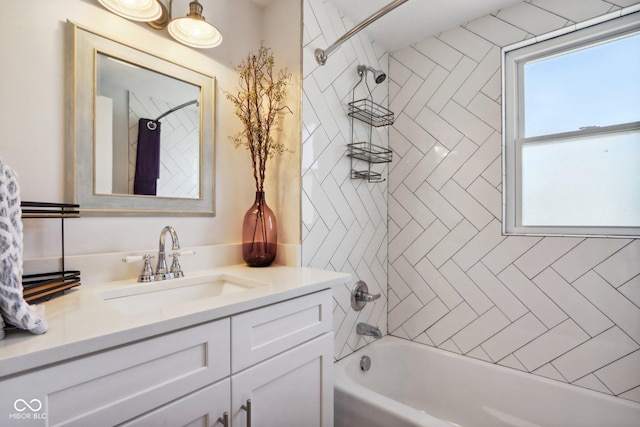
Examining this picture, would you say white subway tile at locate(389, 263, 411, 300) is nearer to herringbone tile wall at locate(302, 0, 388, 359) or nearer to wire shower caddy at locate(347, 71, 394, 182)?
herringbone tile wall at locate(302, 0, 388, 359)

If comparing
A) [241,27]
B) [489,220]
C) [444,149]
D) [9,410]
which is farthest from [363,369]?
[241,27]

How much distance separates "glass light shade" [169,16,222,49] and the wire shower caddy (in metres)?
0.83

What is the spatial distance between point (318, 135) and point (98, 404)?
4.66 feet

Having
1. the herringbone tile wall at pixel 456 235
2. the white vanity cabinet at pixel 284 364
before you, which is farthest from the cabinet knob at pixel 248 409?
the herringbone tile wall at pixel 456 235

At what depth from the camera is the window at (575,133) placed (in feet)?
5.13

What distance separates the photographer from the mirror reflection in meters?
1.22

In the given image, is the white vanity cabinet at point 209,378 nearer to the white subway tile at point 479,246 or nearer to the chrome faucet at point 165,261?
the chrome faucet at point 165,261

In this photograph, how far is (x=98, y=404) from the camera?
675 mm

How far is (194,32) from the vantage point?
4.51 ft

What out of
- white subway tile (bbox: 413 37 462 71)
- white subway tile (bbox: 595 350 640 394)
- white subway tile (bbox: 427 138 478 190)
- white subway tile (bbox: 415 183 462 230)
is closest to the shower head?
white subway tile (bbox: 413 37 462 71)

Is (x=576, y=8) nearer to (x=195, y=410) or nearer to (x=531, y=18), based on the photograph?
(x=531, y=18)

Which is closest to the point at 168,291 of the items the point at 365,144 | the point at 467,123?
the point at 365,144

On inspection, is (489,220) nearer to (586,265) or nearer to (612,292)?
(586,265)

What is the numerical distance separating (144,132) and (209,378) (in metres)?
1.02
